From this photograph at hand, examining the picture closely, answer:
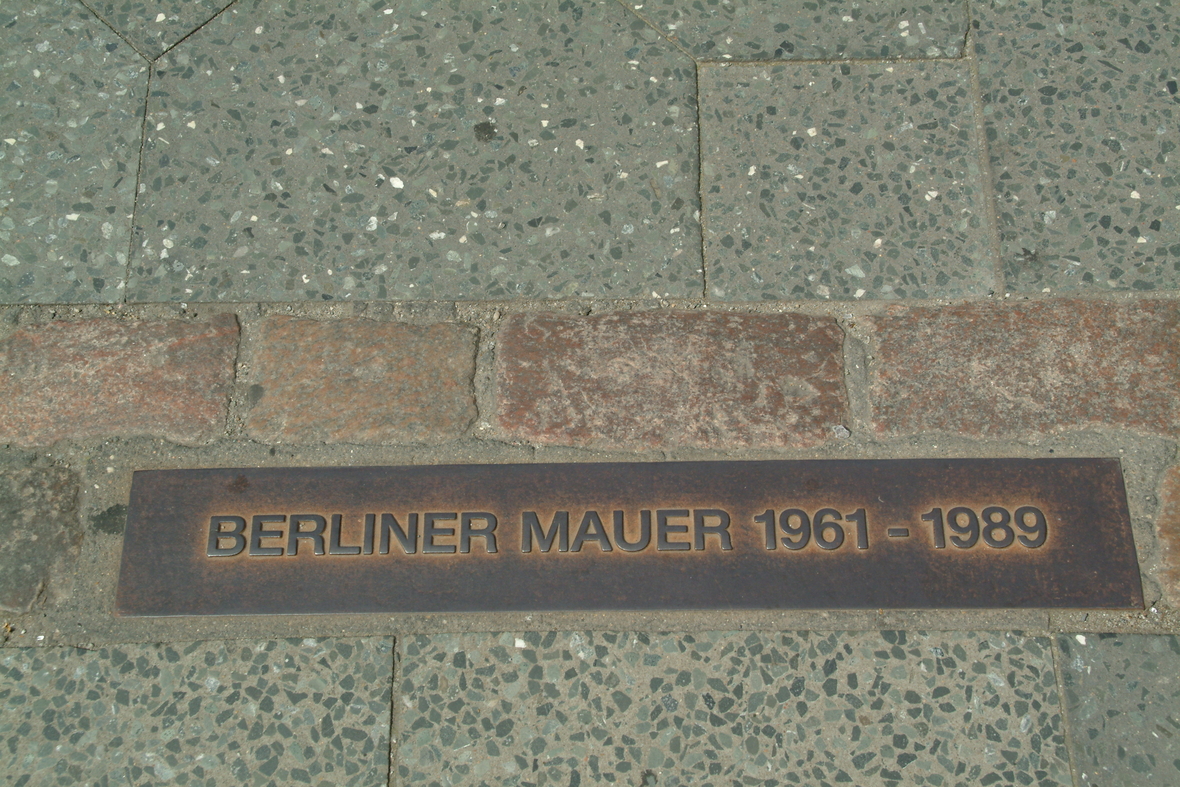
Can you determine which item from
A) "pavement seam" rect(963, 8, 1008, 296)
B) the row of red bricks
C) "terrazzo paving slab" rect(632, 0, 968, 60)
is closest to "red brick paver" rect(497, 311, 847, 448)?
the row of red bricks

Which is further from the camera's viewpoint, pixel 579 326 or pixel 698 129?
pixel 698 129

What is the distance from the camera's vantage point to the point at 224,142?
6.13ft

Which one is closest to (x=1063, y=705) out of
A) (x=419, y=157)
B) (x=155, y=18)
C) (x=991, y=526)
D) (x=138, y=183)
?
(x=991, y=526)

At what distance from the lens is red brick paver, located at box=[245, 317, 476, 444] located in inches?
66.2

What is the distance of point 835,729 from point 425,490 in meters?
0.98

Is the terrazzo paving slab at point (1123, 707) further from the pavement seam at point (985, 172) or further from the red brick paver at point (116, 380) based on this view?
the red brick paver at point (116, 380)

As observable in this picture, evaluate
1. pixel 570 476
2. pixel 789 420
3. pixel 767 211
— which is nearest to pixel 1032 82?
pixel 767 211

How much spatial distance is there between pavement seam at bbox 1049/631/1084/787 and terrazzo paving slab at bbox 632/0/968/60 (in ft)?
4.72

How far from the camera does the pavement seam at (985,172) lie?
1.77 m

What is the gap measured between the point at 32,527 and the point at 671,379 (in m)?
1.45

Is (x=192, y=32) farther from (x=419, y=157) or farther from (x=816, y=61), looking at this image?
(x=816, y=61)

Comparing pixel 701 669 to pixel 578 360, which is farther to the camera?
pixel 578 360

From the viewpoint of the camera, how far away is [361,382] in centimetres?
170

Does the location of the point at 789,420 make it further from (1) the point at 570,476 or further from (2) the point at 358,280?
(2) the point at 358,280
